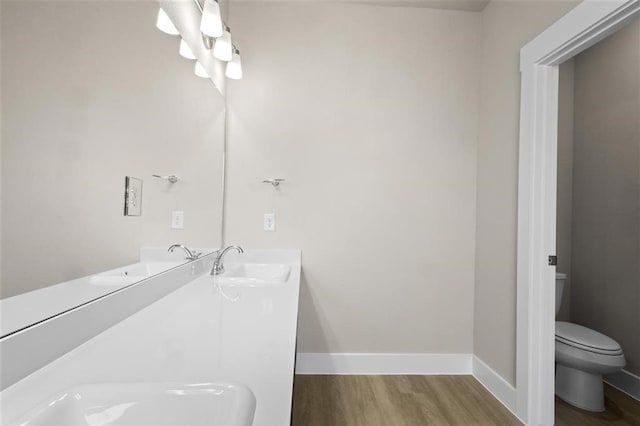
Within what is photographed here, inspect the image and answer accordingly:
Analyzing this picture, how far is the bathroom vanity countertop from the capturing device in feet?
1.87

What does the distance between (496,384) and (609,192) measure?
5.26ft

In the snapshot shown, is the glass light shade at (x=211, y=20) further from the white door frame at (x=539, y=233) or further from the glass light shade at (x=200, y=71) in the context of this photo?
the white door frame at (x=539, y=233)

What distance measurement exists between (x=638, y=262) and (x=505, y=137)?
1233mm

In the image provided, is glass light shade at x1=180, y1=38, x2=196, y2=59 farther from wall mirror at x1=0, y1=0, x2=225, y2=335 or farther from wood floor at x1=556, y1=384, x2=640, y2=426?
wood floor at x1=556, y1=384, x2=640, y2=426

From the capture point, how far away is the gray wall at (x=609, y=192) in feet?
7.30

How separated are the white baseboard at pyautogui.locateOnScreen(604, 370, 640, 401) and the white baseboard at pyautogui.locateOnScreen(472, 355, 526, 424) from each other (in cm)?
91

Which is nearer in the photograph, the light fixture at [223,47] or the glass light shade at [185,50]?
the glass light shade at [185,50]

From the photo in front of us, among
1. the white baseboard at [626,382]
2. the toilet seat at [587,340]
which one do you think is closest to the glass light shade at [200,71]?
the toilet seat at [587,340]

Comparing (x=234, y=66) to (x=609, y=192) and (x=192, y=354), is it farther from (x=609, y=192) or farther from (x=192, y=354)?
(x=609, y=192)

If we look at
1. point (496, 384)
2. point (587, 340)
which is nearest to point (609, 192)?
point (587, 340)

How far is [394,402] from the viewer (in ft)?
6.36

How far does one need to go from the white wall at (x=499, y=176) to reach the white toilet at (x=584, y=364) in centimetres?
36

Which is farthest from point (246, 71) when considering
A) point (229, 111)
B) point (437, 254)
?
point (437, 254)

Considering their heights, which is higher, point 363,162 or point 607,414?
point 363,162
